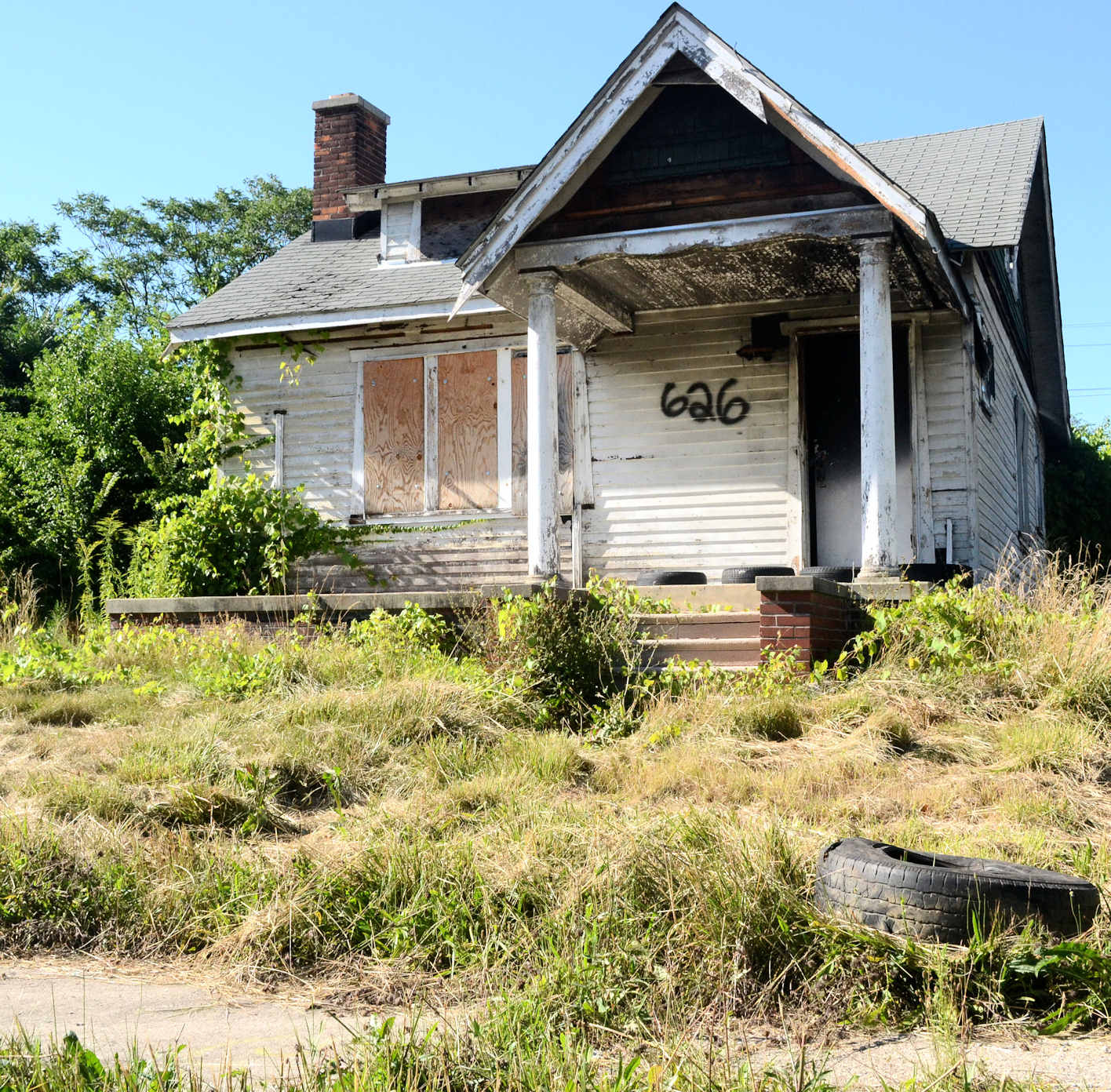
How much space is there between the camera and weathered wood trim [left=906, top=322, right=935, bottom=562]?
10781mm

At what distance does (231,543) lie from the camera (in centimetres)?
1183

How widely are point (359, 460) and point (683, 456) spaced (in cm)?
375

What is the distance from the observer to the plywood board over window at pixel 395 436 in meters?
13.2

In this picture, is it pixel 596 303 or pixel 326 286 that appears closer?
pixel 596 303

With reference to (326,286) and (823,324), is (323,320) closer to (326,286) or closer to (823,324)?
(326,286)

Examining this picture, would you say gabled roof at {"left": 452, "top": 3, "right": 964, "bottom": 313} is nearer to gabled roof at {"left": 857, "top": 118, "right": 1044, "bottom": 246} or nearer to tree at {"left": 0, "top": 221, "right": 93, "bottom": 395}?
gabled roof at {"left": 857, "top": 118, "right": 1044, "bottom": 246}

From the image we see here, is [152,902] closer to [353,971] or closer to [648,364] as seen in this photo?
[353,971]

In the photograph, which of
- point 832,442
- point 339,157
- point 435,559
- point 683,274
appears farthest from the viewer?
point 339,157

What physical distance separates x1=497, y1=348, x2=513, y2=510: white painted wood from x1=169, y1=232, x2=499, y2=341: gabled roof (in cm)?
78

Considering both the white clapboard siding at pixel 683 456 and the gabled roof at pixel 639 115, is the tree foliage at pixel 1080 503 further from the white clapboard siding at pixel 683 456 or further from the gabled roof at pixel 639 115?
the gabled roof at pixel 639 115

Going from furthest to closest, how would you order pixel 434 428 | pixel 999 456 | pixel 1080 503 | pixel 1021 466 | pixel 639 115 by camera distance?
pixel 1080 503 → pixel 1021 466 → pixel 434 428 → pixel 999 456 → pixel 639 115

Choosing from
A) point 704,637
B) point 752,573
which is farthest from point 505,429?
point 704,637

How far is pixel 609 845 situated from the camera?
14.3 ft

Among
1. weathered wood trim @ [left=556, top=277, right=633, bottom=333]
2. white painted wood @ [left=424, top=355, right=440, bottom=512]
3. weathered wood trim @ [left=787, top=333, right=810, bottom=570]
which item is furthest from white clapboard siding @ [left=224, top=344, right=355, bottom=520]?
weathered wood trim @ [left=787, top=333, right=810, bottom=570]
